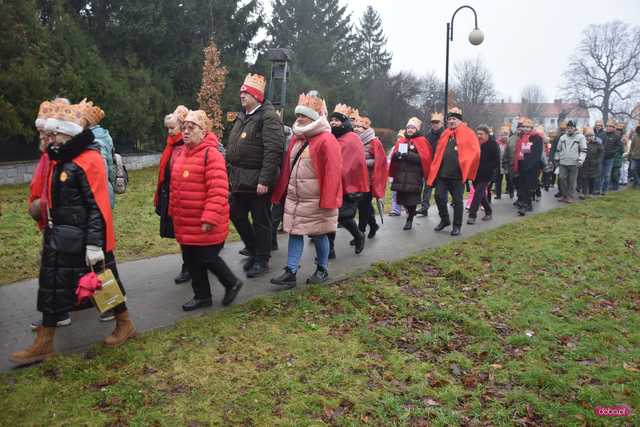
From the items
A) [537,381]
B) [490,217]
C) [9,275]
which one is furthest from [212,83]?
[537,381]

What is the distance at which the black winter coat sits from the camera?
4.05m

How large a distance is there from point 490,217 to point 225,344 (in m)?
8.22

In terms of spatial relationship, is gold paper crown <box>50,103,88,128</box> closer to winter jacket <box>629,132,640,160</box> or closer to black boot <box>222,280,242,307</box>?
black boot <box>222,280,242,307</box>

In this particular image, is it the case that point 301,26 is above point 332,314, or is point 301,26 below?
above

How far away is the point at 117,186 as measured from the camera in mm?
5895

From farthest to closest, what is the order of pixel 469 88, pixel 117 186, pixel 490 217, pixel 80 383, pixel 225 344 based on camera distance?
pixel 469 88
pixel 490 217
pixel 117 186
pixel 225 344
pixel 80 383

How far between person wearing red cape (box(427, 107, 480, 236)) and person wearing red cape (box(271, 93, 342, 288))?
3900 mm

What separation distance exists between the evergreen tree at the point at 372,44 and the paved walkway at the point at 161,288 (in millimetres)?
48573

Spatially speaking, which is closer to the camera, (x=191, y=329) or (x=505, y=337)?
(x=191, y=329)

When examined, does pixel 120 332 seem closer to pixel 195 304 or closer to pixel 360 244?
pixel 195 304

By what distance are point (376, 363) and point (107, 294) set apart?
87.7 inches

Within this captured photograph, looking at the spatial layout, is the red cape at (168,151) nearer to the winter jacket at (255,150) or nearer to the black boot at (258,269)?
the winter jacket at (255,150)

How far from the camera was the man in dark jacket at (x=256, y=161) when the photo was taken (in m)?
6.00

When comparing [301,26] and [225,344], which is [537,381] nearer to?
[225,344]
